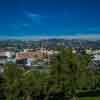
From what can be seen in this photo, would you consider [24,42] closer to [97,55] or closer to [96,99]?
[97,55]

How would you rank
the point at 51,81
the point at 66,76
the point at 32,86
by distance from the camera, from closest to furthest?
the point at 32,86
the point at 51,81
the point at 66,76

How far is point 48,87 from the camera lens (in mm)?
6930

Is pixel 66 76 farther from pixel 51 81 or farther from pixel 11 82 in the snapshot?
pixel 11 82

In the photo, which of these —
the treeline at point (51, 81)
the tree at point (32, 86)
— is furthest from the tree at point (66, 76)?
the tree at point (32, 86)

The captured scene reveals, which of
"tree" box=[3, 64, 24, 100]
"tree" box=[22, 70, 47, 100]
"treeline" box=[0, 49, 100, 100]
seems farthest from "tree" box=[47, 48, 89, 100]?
"tree" box=[3, 64, 24, 100]

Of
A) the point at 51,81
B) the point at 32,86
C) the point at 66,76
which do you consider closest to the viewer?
the point at 32,86

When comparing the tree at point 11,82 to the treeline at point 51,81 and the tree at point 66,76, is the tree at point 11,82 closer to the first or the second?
the treeline at point 51,81

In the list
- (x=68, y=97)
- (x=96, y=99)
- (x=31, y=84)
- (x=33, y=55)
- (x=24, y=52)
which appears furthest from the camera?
(x=24, y=52)

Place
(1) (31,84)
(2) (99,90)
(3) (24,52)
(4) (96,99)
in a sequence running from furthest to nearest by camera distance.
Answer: (3) (24,52) < (2) (99,90) < (4) (96,99) < (1) (31,84)

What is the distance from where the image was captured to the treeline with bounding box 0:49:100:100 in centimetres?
657

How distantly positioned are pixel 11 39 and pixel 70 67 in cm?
1071

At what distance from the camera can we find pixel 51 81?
7.05m

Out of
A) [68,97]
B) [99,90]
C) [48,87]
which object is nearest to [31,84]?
[48,87]

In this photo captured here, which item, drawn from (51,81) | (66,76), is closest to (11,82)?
(51,81)
